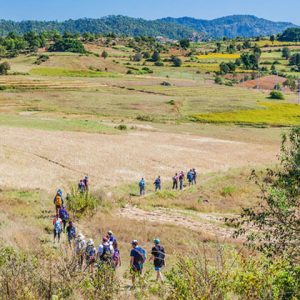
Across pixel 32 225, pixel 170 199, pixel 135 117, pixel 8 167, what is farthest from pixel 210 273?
pixel 135 117

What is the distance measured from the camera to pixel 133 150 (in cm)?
4947

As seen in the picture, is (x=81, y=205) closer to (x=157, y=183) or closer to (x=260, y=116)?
(x=157, y=183)

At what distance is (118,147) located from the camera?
50.6m

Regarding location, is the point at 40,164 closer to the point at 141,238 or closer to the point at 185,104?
the point at 141,238

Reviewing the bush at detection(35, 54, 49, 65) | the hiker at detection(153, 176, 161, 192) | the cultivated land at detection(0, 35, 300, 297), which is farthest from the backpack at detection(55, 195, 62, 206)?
the bush at detection(35, 54, 49, 65)

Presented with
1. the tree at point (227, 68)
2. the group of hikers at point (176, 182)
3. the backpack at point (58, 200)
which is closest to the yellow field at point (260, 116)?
the group of hikers at point (176, 182)

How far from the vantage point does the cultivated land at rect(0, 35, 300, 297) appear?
77.6 ft

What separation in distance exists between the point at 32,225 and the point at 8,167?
1760cm

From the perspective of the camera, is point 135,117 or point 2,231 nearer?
point 2,231

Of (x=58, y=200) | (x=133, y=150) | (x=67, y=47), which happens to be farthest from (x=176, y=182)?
(x=67, y=47)

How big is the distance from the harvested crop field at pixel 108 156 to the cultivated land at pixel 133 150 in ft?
0.34

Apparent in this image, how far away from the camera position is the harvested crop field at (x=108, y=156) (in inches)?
1452

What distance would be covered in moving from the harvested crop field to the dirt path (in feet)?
25.2

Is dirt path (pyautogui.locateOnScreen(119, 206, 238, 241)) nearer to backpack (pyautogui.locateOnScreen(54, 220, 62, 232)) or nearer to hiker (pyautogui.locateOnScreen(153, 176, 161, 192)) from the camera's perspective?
hiker (pyautogui.locateOnScreen(153, 176, 161, 192))
